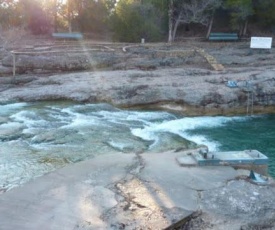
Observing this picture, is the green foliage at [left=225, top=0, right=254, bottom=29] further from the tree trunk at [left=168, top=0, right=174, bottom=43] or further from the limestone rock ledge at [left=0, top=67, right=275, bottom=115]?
the limestone rock ledge at [left=0, top=67, right=275, bottom=115]

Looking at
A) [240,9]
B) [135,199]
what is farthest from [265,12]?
[135,199]

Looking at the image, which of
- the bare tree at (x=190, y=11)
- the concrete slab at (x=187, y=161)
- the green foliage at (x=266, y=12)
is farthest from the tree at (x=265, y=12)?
the concrete slab at (x=187, y=161)

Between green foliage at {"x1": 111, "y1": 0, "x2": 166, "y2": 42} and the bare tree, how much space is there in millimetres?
1385

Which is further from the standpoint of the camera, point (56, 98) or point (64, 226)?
point (56, 98)

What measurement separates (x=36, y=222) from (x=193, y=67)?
1824cm

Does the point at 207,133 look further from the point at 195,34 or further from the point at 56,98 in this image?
the point at 195,34

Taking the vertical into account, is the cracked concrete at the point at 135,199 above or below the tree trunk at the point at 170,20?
below

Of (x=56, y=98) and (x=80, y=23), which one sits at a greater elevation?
(x=80, y=23)

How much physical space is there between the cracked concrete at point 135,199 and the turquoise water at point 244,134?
443 cm

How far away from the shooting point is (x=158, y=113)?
15.6m

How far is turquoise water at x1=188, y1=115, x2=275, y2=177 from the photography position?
471 inches

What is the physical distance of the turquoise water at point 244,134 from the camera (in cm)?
1196

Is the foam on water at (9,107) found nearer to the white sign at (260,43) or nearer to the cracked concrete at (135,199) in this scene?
the cracked concrete at (135,199)

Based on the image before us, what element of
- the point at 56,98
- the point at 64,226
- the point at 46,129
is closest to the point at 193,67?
the point at 56,98
